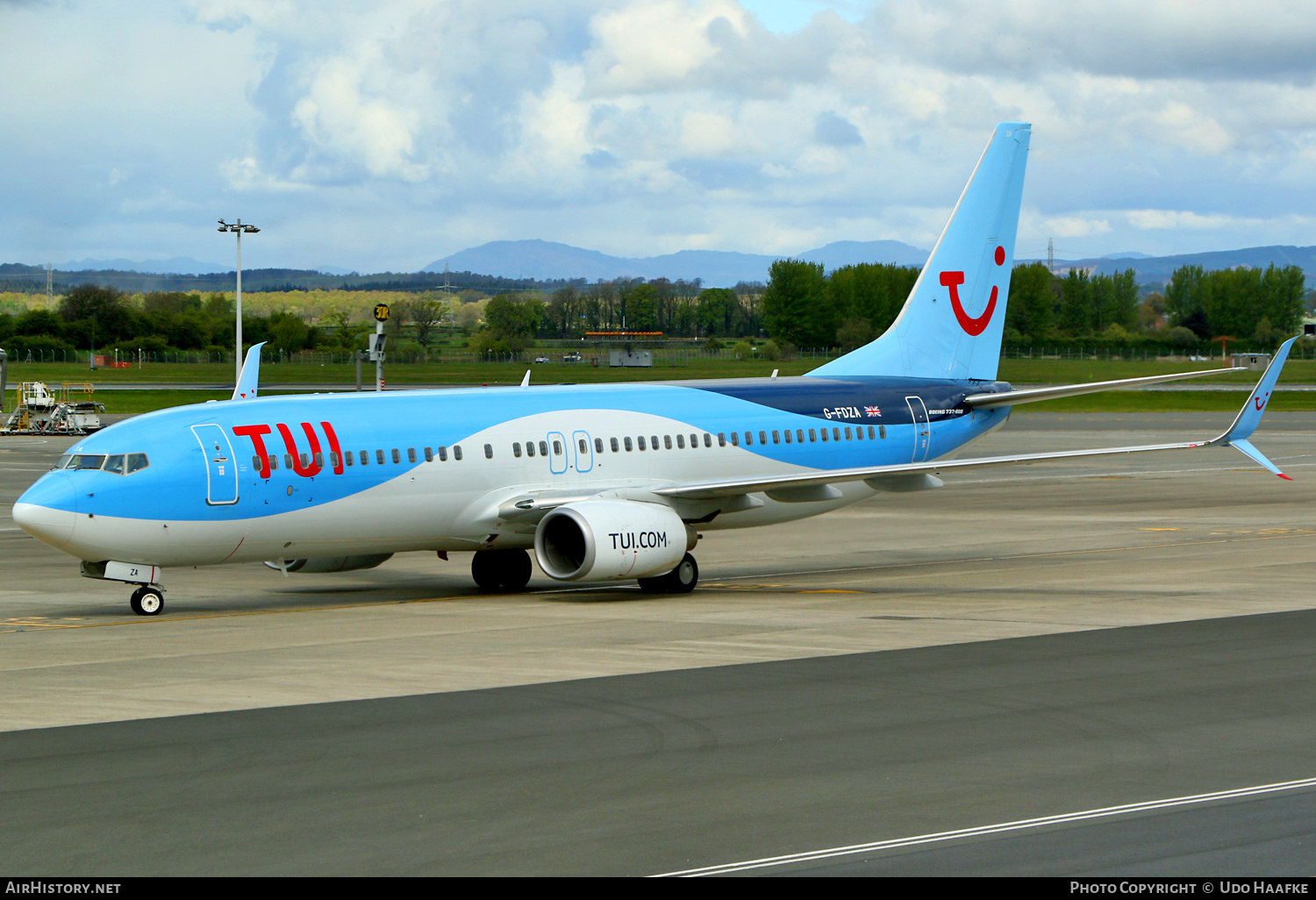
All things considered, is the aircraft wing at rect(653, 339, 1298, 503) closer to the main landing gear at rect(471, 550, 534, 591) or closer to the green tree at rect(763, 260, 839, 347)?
the main landing gear at rect(471, 550, 534, 591)

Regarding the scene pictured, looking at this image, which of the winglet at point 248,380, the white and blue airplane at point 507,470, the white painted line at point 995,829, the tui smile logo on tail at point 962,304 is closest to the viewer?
the white painted line at point 995,829

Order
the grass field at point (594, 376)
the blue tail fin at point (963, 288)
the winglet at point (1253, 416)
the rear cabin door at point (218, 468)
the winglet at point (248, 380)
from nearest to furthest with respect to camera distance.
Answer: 1. the rear cabin door at point (218, 468)
2. the winglet at point (1253, 416)
3. the winglet at point (248, 380)
4. the blue tail fin at point (963, 288)
5. the grass field at point (594, 376)

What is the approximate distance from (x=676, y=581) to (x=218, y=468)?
9.11 metres

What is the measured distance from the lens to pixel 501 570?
3131cm

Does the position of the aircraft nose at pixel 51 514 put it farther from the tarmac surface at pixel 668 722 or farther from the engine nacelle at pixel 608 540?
the engine nacelle at pixel 608 540

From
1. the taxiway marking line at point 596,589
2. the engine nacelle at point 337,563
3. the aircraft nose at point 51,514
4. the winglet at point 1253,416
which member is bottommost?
the taxiway marking line at point 596,589

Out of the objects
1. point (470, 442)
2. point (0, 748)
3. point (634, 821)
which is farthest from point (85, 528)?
point (634, 821)

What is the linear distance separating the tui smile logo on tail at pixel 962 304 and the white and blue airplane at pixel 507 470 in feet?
6.75

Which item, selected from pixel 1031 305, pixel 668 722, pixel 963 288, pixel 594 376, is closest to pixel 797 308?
pixel 1031 305

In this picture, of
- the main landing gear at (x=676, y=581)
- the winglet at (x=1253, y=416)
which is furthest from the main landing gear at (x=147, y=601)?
the winglet at (x=1253, y=416)

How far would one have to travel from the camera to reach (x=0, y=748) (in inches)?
624

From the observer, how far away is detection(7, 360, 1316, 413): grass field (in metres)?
111

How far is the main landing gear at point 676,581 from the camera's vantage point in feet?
97.1

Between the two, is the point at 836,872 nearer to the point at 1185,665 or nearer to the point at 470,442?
the point at 1185,665
